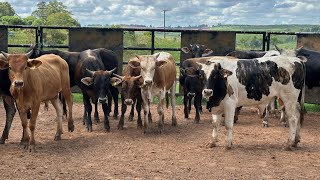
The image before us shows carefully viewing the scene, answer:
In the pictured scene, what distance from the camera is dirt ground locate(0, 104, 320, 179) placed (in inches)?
249

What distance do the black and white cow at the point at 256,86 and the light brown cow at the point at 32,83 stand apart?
2.68m

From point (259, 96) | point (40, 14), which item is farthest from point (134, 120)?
point (40, 14)

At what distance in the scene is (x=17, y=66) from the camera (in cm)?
693

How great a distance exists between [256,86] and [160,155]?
78.7 inches

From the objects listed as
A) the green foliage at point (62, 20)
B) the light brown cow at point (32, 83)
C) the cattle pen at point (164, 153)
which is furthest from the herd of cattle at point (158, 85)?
the green foliage at point (62, 20)

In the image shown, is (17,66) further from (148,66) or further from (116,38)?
(116,38)

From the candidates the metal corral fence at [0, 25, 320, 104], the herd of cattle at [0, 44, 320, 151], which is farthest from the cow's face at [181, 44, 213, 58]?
the herd of cattle at [0, 44, 320, 151]

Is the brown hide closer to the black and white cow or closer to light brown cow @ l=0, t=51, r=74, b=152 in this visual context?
light brown cow @ l=0, t=51, r=74, b=152

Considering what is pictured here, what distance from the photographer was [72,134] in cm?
886

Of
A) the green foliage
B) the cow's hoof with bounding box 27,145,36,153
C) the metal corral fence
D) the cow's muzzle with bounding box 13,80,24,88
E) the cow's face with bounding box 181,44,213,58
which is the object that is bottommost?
the cow's hoof with bounding box 27,145,36,153

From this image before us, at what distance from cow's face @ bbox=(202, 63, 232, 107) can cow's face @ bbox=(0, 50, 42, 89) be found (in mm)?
2817

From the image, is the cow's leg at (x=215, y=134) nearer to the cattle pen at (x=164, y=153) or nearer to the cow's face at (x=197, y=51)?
the cattle pen at (x=164, y=153)

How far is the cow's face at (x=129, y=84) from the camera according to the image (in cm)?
876

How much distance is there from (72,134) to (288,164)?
4127 mm
